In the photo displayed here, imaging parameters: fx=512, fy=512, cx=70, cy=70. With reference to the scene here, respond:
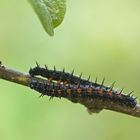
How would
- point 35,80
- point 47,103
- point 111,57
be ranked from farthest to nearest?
1. point 111,57
2. point 47,103
3. point 35,80

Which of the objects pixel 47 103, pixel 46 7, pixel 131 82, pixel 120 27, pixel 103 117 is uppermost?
pixel 120 27

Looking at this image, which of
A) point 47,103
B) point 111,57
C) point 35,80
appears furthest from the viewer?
point 111,57

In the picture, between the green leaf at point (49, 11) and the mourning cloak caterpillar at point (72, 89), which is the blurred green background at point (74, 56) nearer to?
the mourning cloak caterpillar at point (72, 89)

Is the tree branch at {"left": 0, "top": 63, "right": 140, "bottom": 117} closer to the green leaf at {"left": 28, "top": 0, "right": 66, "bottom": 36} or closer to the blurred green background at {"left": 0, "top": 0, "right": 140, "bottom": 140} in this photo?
the green leaf at {"left": 28, "top": 0, "right": 66, "bottom": 36}

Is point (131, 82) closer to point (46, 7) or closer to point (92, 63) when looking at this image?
point (92, 63)

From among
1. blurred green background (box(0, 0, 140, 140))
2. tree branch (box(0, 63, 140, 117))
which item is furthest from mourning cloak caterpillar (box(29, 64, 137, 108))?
blurred green background (box(0, 0, 140, 140))

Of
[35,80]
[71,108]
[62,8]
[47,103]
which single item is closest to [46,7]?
[62,8]

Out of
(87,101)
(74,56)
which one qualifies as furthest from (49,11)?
(74,56)
